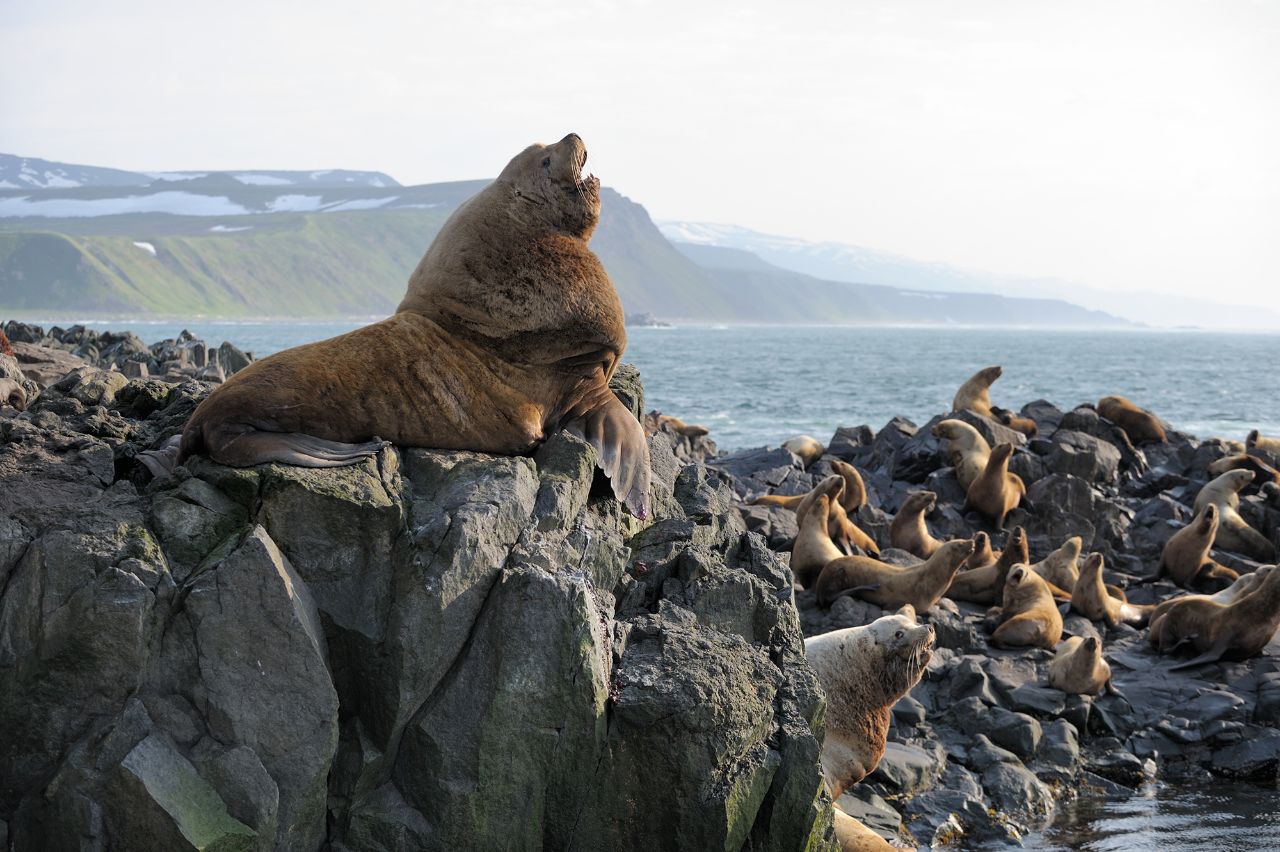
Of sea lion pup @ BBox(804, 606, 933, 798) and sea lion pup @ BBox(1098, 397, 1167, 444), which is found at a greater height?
sea lion pup @ BBox(1098, 397, 1167, 444)

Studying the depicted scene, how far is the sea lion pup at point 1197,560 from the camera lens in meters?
11.6

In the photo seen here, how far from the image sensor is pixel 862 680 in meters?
6.55

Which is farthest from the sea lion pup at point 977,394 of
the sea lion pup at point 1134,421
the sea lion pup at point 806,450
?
the sea lion pup at point 806,450

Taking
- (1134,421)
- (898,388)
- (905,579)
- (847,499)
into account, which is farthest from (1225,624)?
(898,388)

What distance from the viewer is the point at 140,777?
4.23m

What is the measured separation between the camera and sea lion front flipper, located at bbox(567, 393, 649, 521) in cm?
561

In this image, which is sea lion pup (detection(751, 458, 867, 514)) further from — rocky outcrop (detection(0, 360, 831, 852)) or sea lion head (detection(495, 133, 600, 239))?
rocky outcrop (detection(0, 360, 831, 852))

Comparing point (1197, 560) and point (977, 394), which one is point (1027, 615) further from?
point (977, 394)

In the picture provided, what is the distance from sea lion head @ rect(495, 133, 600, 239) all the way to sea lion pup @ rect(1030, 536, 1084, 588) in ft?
21.9

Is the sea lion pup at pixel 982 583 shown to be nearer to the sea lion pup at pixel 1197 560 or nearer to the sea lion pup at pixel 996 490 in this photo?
the sea lion pup at pixel 1197 560

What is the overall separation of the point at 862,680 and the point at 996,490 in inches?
281

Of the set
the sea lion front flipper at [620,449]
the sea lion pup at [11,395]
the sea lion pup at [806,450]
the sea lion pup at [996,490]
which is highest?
the sea lion front flipper at [620,449]

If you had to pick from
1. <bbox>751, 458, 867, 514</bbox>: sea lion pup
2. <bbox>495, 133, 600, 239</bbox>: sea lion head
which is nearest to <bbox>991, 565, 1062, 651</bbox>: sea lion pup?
<bbox>751, 458, 867, 514</bbox>: sea lion pup

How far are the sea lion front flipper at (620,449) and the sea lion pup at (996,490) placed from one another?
26.8 feet
